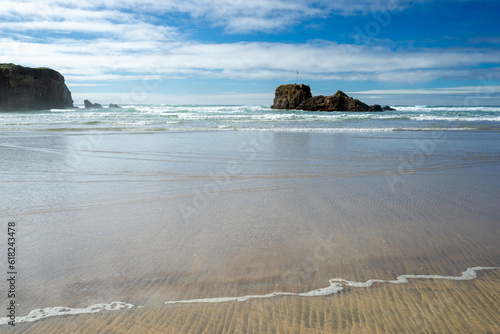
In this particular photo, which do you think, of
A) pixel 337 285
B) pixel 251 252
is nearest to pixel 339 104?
pixel 251 252

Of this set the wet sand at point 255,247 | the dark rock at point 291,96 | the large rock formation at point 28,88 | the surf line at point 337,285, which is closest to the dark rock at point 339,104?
the dark rock at point 291,96

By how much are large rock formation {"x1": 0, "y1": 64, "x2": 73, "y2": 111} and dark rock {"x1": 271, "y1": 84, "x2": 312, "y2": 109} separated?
50.5 m

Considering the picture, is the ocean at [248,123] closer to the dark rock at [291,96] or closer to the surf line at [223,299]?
the surf line at [223,299]

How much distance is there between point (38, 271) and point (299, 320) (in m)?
2.21

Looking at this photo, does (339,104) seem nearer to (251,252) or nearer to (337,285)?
(251,252)

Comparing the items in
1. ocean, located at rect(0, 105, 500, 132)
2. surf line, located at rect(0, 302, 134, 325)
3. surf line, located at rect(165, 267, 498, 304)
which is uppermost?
ocean, located at rect(0, 105, 500, 132)

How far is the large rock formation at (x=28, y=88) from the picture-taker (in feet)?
219

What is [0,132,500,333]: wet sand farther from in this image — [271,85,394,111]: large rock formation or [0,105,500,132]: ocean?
[271,85,394,111]: large rock formation

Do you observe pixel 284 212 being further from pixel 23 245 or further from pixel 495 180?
pixel 495 180

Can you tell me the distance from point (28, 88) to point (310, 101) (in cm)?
5852

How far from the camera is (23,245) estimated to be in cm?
324

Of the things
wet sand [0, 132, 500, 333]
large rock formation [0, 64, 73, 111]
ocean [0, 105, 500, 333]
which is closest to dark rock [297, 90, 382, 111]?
wet sand [0, 132, 500, 333]

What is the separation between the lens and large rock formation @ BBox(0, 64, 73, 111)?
6681cm

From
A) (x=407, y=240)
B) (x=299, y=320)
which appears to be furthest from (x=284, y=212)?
(x=299, y=320)
